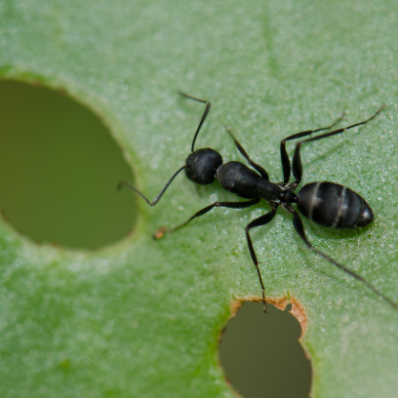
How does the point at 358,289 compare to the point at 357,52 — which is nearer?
the point at 358,289

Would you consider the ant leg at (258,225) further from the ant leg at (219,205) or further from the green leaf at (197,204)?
the ant leg at (219,205)

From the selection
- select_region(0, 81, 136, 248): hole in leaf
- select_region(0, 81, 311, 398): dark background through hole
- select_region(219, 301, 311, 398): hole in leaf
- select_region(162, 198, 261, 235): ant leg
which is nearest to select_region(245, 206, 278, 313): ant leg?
select_region(162, 198, 261, 235): ant leg

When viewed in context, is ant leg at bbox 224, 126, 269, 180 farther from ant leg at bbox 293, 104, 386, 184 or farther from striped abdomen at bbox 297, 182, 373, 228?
striped abdomen at bbox 297, 182, 373, 228

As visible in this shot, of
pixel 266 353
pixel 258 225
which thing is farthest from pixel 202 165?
pixel 266 353

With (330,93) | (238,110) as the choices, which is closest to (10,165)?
(238,110)

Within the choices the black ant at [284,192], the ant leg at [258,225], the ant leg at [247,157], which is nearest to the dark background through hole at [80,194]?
the black ant at [284,192]

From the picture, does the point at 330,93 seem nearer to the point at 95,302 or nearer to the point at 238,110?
the point at 238,110
